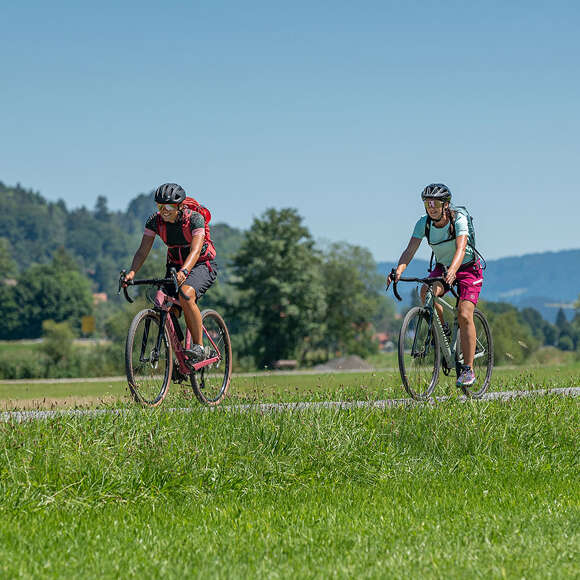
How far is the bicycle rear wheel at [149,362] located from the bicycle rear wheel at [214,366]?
0.41 m

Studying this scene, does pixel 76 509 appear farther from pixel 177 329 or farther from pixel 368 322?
pixel 368 322

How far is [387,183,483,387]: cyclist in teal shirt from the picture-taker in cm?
888

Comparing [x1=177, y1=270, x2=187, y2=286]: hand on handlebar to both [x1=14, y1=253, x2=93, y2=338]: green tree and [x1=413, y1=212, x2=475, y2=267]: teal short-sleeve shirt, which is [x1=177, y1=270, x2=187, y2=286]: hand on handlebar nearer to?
[x1=413, y1=212, x2=475, y2=267]: teal short-sleeve shirt

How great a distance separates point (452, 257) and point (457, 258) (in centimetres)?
36

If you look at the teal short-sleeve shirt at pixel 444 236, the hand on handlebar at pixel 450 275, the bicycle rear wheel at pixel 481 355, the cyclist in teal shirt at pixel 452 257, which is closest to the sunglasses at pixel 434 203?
the cyclist in teal shirt at pixel 452 257

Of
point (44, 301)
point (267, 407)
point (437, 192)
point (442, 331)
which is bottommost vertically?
point (267, 407)

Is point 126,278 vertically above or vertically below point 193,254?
below

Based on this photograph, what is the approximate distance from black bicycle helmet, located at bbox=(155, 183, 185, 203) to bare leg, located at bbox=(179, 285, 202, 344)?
864 mm

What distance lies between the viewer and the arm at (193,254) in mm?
8234

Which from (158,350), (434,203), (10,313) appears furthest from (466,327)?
(10,313)

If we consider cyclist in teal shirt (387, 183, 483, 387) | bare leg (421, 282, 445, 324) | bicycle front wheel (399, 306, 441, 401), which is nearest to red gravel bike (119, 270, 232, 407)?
bicycle front wheel (399, 306, 441, 401)

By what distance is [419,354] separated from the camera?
8.92 m

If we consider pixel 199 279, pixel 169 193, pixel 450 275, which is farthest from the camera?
pixel 450 275

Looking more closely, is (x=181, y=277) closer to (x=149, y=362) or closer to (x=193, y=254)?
(x=193, y=254)
